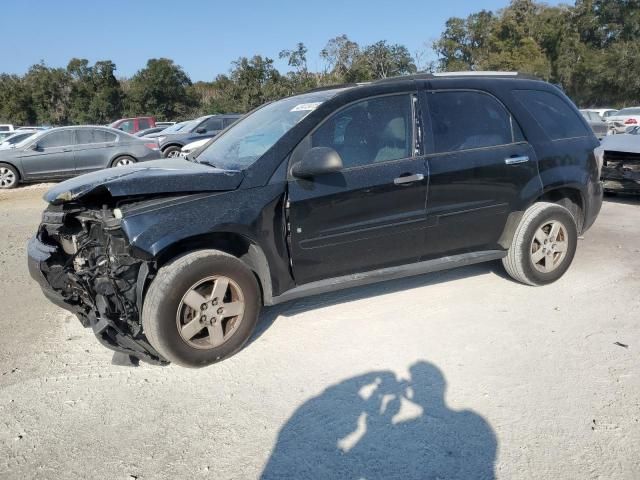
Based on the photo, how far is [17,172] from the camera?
12672 mm

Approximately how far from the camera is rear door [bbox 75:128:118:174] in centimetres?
1266

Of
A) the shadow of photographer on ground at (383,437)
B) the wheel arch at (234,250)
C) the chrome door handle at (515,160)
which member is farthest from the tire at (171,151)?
the shadow of photographer on ground at (383,437)

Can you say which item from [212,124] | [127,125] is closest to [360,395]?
[212,124]

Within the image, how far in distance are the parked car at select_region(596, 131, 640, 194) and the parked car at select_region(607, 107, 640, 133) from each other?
15.5 metres

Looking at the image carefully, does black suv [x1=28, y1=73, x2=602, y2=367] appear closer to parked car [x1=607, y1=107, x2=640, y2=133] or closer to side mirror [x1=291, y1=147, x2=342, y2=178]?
side mirror [x1=291, y1=147, x2=342, y2=178]

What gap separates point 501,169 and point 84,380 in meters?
3.57

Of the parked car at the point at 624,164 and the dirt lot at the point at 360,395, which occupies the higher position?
the parked car at the point at 624,164

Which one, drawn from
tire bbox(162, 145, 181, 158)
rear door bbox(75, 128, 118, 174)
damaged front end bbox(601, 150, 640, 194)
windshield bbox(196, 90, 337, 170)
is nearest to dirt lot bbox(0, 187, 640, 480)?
windshield bbox(196, 90, 337, 170)

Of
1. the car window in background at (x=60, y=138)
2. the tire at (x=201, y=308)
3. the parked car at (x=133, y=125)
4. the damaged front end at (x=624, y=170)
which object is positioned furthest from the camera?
the parked car at (x=133, y=125)

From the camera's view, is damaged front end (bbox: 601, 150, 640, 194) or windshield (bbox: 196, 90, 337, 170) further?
damaged front end (bbox: 601, 150, 640, 194)

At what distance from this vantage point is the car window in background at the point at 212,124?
15.6 m

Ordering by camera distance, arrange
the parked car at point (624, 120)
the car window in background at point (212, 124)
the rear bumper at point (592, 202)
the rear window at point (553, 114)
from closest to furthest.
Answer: the rear window at point (553, 114) → the rear bumper at point (592, 202) → the car window in background at point (212, 124) → the parked car at point (624, 120)

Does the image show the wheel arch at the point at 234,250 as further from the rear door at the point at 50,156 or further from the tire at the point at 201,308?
the rear door at the point at 50,156

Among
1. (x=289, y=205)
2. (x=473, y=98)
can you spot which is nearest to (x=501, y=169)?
(x=473, y=98)
